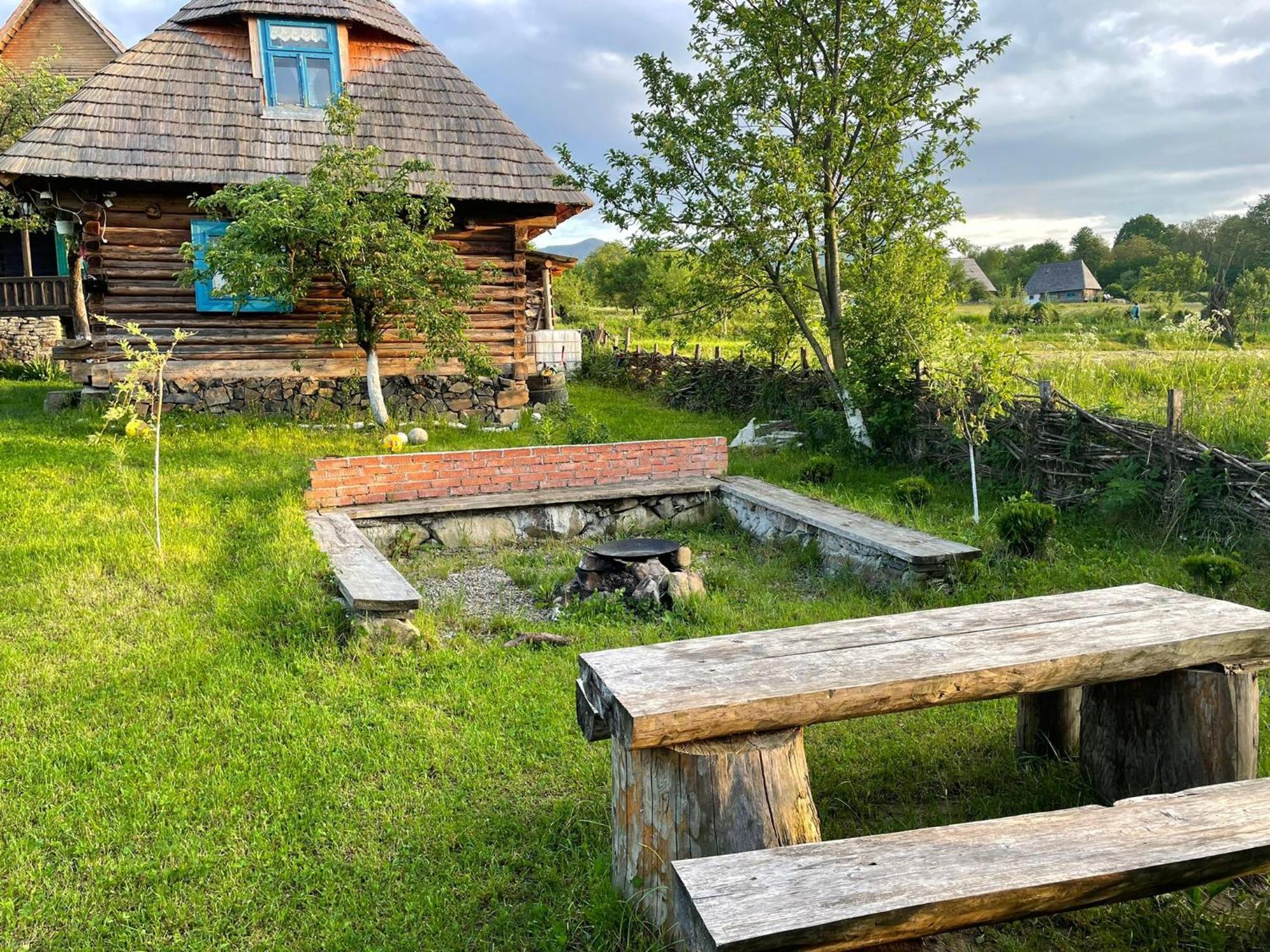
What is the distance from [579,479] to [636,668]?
601 cm

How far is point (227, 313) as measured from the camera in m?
11.9

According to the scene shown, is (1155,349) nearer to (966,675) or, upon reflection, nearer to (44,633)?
(966,675)

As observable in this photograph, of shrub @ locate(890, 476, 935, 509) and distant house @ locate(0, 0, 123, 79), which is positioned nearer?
shrub @ locate(890, 476, 935, 509)

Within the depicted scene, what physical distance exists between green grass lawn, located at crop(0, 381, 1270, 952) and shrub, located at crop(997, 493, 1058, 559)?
14cm

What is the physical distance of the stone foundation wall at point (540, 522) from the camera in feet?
25.3

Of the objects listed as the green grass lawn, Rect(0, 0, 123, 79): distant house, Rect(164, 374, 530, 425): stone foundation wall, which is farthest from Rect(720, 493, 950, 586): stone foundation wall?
Rect(0, 0, 123, 79): distant house

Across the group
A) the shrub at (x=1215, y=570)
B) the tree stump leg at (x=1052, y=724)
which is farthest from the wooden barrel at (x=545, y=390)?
the tree stump leg at (x=1052, y=724)

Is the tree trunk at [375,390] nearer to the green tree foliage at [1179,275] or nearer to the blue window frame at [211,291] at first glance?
the blue window frame at [211,291]

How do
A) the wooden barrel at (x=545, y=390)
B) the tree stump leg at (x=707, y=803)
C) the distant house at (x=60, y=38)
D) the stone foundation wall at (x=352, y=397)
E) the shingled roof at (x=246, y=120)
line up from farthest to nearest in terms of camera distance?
the distant house at (x=60, y=38) → the wooden barrel at (x=545, y=390) → the stone foundation wall at (x=352, y=397) → the shingled roof at (x=246, y=120) → the tree stump leg at (x=707, y=803)

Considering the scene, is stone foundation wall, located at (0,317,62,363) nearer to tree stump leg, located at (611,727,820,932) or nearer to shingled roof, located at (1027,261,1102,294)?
tree stump leg, located at (611,727,820,932)

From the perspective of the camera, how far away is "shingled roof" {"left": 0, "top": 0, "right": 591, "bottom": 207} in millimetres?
10953

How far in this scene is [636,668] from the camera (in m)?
2.66

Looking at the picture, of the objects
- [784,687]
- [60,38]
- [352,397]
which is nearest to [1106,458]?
[784,687]

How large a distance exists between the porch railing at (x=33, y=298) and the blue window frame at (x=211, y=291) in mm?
8601
